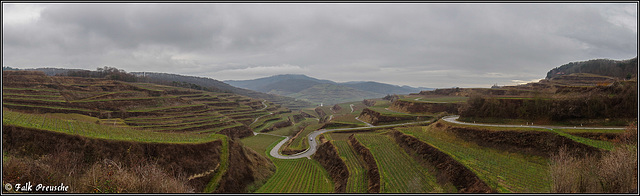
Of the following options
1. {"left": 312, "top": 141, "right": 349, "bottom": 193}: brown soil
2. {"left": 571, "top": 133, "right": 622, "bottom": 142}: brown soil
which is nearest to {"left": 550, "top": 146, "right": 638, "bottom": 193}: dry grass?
{"left": 571, "top": 133, "right": 622, "bottom": 142}: brown soil

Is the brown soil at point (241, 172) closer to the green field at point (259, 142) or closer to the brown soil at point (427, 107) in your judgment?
the green field at point (259, 142)

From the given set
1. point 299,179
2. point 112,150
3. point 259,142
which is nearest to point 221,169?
point 112,150

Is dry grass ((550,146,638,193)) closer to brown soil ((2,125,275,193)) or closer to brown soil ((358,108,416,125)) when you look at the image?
brown soil ((2,125,275,193))

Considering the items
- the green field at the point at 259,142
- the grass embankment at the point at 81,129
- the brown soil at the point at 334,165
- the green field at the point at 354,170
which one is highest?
the grass embankment at the point at 81,129

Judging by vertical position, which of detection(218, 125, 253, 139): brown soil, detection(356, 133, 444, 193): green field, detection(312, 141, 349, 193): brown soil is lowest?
detection(218, 125, 253, 139): brown soil

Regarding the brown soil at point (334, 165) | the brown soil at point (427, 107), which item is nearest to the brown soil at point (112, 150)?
the brown soil at point (334, 165)

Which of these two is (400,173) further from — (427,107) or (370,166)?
(427,107)
